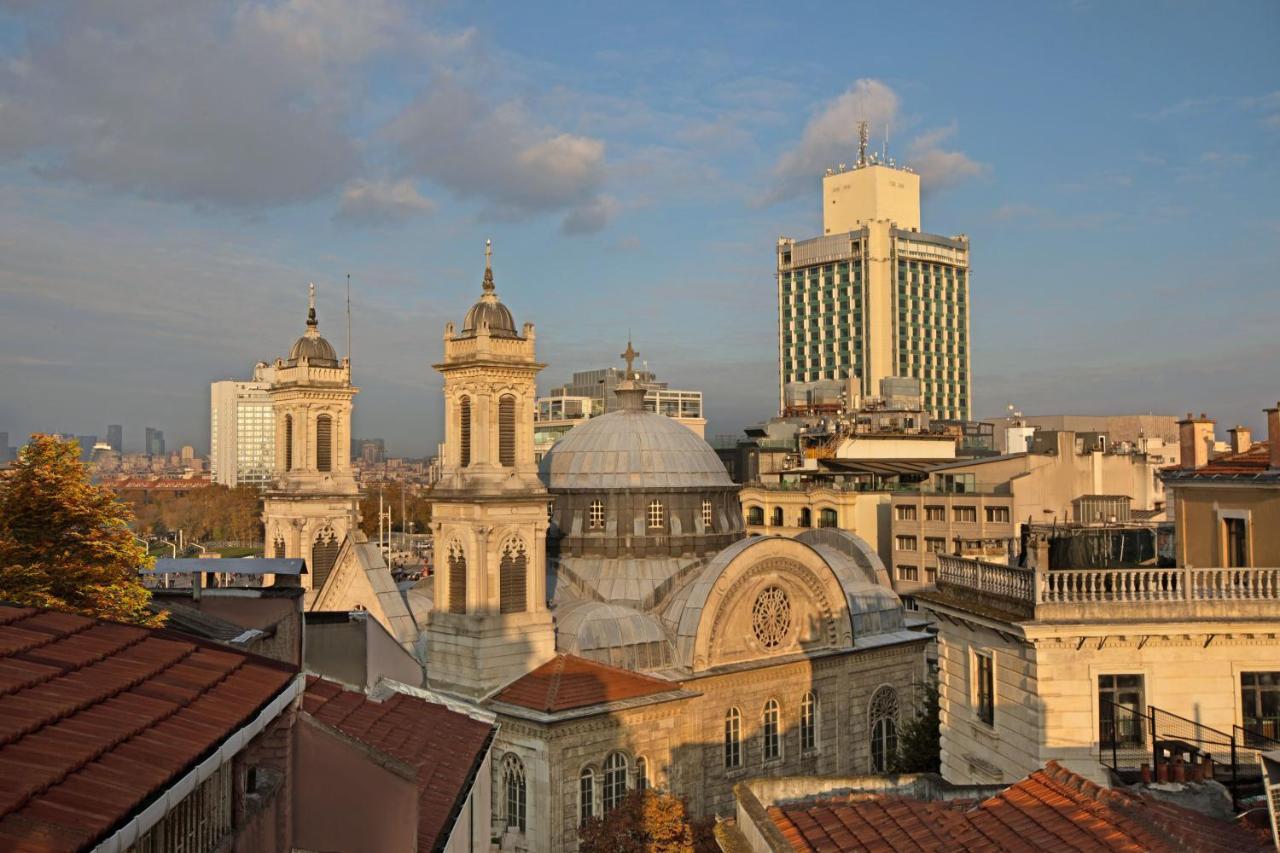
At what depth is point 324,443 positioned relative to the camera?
149 ft

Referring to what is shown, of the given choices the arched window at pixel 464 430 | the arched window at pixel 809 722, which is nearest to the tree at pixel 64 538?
the arched window at pixel 464 430

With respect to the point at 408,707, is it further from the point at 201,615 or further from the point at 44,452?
the point at 44,452

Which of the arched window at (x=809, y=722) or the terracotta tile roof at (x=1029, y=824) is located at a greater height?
the terracotta tile roof at (x=1029, y=824)

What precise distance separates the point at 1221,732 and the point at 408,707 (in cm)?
1144

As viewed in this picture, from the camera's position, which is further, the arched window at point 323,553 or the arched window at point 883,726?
the arched window at point 323,553

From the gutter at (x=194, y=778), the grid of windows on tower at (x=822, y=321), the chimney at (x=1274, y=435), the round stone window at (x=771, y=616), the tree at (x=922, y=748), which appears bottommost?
the tree at (x=922, y=748)

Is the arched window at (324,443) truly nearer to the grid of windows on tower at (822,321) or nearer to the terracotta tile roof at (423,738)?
the terracotta tile roof at (423,738)

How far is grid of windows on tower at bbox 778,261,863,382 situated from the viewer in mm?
131625

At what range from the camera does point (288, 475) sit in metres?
44.6

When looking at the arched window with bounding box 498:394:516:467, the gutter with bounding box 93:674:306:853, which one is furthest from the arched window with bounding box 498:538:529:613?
the gutter with bounding box 93:674:306:853

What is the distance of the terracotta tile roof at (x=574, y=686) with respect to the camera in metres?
30.8

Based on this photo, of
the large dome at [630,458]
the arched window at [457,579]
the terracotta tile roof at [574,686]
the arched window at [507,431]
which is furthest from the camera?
the large dome at [630,458]

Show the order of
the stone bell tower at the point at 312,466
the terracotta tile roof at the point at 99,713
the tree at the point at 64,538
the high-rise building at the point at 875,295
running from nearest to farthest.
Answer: the terracotta tile roof at the point at 99,713, the tree at the point at 64,538, the stone bell tower at the point at 312,466, the high-rise building at the point at 875,295

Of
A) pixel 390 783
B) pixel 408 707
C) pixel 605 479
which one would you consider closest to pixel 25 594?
pixel 408 707
